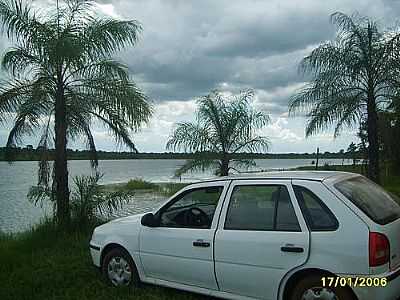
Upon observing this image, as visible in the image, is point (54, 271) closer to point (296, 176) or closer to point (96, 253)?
point (96, 253)

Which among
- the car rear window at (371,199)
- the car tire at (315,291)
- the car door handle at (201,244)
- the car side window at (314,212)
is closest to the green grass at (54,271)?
the car door handle at (201,244)

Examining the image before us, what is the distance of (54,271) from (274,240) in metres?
4.18

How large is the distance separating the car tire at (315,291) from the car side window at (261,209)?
527 mm

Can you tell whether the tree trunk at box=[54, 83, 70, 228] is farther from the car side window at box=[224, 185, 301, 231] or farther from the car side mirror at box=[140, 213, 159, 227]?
the car side window at box=[224, 185, 301, 231]

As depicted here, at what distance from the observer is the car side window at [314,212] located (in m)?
4.62

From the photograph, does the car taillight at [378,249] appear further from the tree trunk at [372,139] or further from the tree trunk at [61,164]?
the tree trunk at [372,139]

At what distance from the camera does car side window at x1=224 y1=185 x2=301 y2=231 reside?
194 inches

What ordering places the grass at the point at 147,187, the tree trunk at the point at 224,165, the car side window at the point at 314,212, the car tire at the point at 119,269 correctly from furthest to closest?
the grass at the point at 147,187, the tree trunk at the point at 224,165, the car tire at the point at 119,269, the car side window at the point at 314,212

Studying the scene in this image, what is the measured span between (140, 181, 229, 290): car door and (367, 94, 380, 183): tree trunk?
8084mm

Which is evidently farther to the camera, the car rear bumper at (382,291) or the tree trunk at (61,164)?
the tree trunk at (61,164)

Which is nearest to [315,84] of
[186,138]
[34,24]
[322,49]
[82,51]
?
[322,49]

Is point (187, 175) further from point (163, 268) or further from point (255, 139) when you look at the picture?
point (163, 268)

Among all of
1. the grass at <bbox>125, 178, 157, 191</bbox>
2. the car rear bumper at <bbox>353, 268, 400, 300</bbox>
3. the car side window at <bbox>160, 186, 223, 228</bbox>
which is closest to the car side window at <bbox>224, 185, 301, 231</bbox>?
the car side window at <bbox>160, 186, 223, 228</bbox>

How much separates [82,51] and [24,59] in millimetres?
1357
